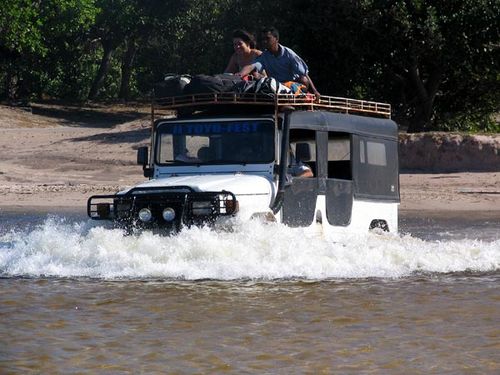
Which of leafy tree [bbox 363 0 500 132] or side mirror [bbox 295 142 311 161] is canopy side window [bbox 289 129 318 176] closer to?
side mirror [bbox 295 142 311 161]

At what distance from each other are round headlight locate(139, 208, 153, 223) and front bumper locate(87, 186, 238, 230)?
0.02 meters

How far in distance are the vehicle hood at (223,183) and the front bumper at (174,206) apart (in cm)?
10

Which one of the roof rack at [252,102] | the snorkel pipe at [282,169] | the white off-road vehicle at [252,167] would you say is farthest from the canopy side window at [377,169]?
the snorkel pipe at [282,169]

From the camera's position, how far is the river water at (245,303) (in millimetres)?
7660

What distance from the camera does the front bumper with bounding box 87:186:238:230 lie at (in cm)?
1093

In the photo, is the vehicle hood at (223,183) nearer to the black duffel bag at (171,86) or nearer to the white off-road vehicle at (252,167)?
the white off-road vehicle at (252,167)

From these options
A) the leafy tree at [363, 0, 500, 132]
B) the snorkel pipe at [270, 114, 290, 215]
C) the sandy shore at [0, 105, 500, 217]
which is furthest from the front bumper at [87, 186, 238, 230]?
the leafy tree at [363, 0, 500, 132]

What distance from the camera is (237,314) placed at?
30.8ft

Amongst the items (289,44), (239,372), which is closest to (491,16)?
(289,44)

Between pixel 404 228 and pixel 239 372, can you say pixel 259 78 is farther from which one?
pixel 404 228

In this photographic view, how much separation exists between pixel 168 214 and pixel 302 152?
4.95ft

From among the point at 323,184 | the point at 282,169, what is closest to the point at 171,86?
the point at 282,169

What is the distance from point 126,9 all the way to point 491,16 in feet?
74.6

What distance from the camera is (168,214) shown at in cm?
1107
